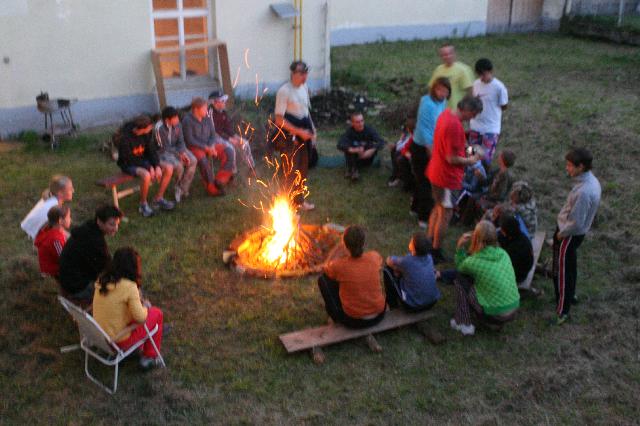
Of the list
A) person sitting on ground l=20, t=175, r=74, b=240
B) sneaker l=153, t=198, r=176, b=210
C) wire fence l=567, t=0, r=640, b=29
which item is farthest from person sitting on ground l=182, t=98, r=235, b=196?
wire fence l=567, t=0, r=640, b=29

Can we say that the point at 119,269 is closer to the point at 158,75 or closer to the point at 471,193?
the point at 471,193

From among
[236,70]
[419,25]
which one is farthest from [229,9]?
[419,25]

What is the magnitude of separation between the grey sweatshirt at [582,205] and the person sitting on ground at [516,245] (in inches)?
16.8

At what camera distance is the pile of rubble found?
1238 centimetres

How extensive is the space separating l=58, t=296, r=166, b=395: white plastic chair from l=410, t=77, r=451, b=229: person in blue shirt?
4006 millimetres

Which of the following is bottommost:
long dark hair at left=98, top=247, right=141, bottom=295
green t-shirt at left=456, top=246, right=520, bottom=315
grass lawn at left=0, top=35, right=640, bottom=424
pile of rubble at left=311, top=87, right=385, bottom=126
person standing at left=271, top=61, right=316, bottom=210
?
grass lawn at left=0, top=35, right=640, bottom=424

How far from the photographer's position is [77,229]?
5.70 meters

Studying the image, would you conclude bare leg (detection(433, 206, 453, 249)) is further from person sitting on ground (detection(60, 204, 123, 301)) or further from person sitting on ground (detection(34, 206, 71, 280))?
person sitting on ground (detection(34, 206, 71, 280))

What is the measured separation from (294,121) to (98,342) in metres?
3.94

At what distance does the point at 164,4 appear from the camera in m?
13.0

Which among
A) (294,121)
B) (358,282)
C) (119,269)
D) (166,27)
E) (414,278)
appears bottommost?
(414,278)

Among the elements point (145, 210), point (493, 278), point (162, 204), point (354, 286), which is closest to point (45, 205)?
point (145, 210)

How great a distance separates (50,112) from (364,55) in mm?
9592

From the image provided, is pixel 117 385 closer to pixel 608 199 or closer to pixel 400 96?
pixel 608 199
